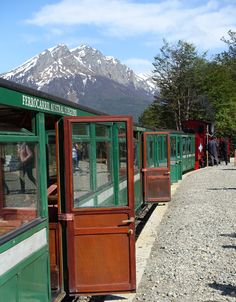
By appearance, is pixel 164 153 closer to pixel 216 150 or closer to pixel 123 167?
pixel 123 167

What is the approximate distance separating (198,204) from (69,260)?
370 inches

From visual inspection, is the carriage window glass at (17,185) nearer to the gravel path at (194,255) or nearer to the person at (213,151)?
the gravel path at (194,255)

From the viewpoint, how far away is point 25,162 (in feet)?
15.2

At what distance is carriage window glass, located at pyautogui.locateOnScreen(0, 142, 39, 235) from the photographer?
4.27 metres

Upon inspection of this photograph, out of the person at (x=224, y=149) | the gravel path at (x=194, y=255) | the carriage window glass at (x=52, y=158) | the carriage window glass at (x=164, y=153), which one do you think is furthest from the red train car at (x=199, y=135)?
the carriage window glass at (x=52, y=158)

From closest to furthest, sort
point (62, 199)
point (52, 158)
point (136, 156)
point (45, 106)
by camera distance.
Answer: point (45, 106) < point (62, 199) < point (52, 158) < point (136, 156)

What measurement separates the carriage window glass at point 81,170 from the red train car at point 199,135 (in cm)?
2621

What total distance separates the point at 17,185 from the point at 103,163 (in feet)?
8.62

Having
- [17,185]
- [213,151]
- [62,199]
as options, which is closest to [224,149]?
[213,151]

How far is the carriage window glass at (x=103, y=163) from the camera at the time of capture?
7020 mm

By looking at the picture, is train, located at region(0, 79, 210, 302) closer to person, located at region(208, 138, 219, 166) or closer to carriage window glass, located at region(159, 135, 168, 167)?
carriage window glass, located at region(159, 135, 168, 167)

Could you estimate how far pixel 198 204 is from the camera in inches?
579

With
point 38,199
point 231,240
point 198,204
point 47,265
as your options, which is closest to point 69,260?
point 47,265

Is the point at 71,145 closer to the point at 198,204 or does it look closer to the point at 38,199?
the point at 38,199
